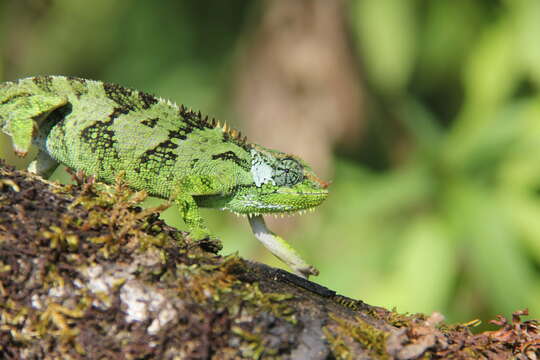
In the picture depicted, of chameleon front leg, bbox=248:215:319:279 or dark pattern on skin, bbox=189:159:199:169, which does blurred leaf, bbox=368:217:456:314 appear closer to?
chameleon front leg, bbox=248:215:319:279

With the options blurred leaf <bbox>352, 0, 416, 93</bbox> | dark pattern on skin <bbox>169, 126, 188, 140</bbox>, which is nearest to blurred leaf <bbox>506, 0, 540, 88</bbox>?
blurred leaf <bbox>352, 0, 416, 93</bbox>

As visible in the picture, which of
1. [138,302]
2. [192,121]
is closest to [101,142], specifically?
[192,121]

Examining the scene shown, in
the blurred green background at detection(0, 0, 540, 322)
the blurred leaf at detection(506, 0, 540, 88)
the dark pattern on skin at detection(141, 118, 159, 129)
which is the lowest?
the dark pattern on skin at detection(141, 118, 159, 129)

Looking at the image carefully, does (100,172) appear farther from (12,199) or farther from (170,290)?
(170,290)

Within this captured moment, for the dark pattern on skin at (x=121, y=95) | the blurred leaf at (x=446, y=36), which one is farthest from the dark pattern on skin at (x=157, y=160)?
the blurred leaf at (x=446, y=36)

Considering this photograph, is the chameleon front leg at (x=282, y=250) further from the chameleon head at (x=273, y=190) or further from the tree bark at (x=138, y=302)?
the tree bark at (x=138, y=302)

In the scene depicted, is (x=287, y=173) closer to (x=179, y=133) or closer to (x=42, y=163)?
(x=179, y=133)
